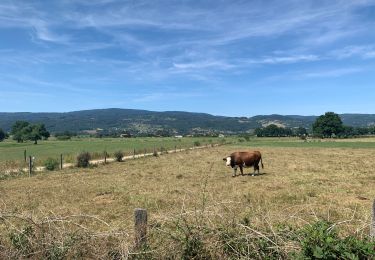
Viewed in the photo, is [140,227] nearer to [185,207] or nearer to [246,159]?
[185,207]

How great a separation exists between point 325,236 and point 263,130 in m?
164

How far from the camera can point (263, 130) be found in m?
166

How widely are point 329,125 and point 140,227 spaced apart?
439 feet

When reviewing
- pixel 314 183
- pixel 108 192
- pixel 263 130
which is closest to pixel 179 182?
pixel 108 192

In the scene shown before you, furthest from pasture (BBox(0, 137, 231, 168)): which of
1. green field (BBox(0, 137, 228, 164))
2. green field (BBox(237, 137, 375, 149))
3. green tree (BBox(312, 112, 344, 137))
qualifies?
green tree (BBox(312, 112, 344, 137))

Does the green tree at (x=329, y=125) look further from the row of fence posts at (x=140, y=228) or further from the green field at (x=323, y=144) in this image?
the row of fence posts at (x=140, y=228)

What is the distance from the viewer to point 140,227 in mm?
5223

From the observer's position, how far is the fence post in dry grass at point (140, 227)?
521 cm

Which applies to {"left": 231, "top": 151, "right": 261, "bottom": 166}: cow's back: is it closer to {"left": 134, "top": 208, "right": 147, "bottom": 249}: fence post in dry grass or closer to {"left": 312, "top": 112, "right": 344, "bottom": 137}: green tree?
{"left": 134, "top": 208, "right": 147, "bottom": 249}: fence post in dry grass

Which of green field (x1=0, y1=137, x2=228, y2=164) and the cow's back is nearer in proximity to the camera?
the cow's back

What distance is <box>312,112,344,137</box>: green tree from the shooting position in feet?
428

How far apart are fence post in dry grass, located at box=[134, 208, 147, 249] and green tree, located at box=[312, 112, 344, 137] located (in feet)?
435

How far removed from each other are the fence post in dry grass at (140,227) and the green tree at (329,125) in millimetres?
132456

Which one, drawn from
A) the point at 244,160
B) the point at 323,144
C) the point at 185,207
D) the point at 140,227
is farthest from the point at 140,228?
the point at 323,144
